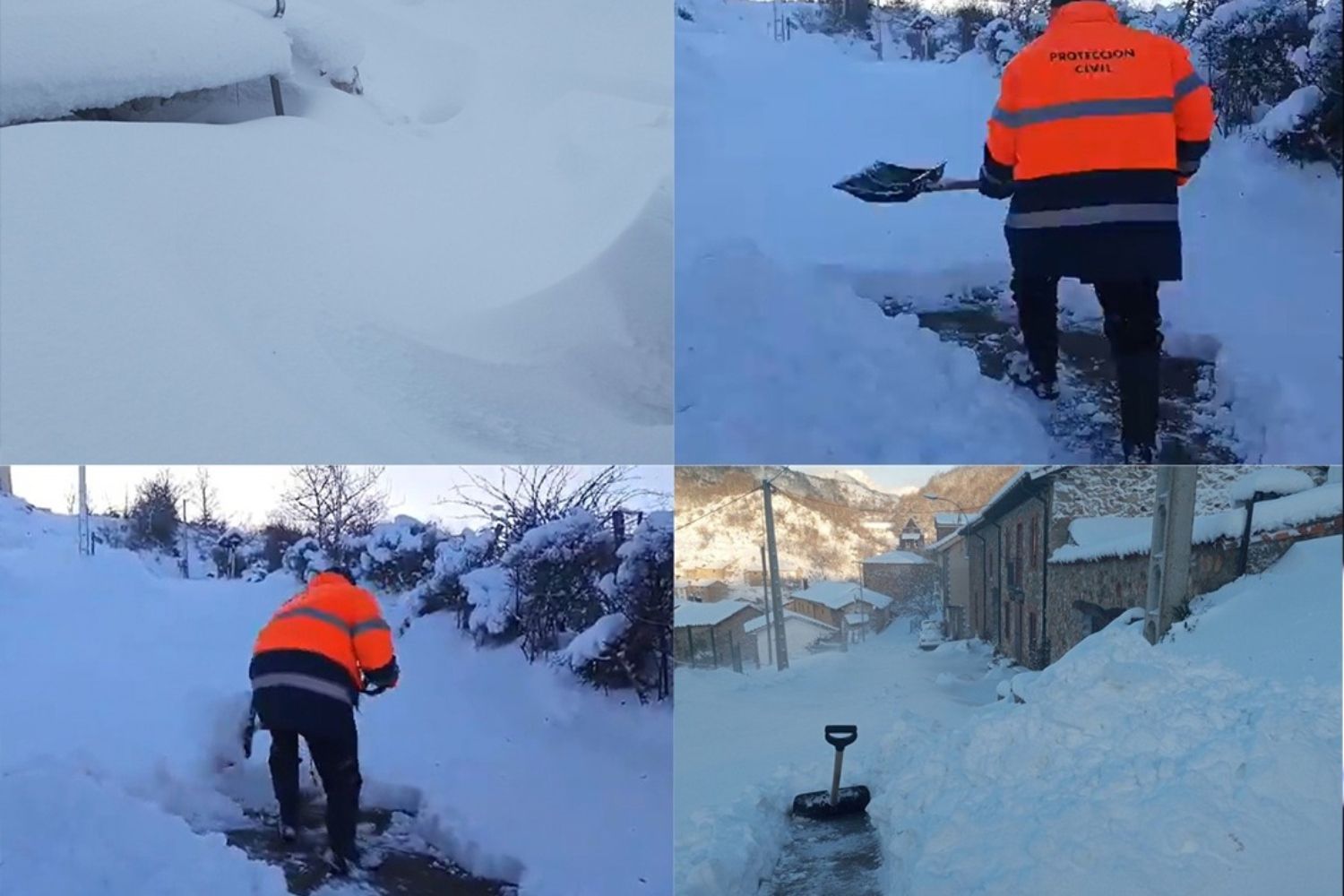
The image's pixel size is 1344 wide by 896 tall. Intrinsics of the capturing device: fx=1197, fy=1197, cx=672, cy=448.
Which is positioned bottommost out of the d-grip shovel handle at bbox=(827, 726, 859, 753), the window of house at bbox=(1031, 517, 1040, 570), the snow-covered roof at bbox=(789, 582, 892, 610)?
the d-grip shovel handle at bbox=(827, 726, 859, 753)

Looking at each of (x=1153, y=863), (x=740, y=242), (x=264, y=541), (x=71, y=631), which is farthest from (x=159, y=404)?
(x=1153, y=863)

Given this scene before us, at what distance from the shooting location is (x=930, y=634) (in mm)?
3043

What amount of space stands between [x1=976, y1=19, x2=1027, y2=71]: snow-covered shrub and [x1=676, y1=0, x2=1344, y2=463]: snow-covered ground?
40 millimetres

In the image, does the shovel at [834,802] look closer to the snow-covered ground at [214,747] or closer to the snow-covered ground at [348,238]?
the snow-covered ground at [214,747]

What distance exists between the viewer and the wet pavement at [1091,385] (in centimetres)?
287

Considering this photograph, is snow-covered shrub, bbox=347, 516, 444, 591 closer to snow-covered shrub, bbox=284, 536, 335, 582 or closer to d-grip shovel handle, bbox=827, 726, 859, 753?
snow-covered shrub, bbox=284, 536, 335, 582

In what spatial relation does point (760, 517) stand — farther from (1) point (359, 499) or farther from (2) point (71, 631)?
(2) point (71, 631)

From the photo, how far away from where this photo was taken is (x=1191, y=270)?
285 cm

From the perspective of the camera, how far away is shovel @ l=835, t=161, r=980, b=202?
2.95 metres

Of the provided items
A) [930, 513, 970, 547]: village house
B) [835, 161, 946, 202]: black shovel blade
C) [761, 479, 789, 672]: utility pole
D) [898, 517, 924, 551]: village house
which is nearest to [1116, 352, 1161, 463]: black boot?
[930, 513, 970, 547]: village house

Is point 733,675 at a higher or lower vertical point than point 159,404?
lower

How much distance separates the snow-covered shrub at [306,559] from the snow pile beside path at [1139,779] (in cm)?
152

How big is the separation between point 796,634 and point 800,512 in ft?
1.08

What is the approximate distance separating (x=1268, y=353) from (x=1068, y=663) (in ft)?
2.92
